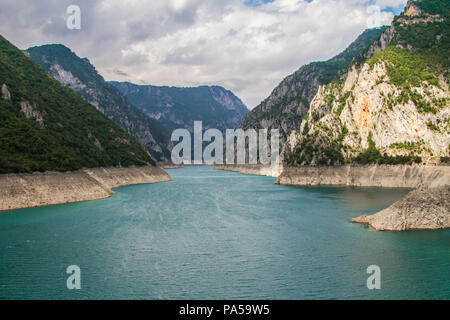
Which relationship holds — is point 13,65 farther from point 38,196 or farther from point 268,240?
point 268,240

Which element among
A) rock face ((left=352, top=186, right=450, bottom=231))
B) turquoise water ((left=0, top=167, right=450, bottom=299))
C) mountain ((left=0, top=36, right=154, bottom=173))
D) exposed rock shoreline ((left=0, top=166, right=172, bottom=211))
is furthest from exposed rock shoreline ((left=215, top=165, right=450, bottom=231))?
mountain ((left=0, top=36, right=154, bottom=173))

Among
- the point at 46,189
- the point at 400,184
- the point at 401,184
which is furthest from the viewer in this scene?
the point at 400,184

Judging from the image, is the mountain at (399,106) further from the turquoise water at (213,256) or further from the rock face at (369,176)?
the turquoise water at (213,256)

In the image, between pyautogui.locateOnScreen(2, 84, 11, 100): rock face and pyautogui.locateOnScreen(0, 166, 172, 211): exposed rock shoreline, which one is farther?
pyautogui.locateOnScreen(2, 84, 11, 100): rock face

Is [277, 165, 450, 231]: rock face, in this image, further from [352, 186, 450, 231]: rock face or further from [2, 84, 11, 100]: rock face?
[2, 84, 11, 100]: rock face

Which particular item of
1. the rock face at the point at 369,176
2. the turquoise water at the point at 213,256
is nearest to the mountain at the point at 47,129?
the turquoise water at the point at 213,256

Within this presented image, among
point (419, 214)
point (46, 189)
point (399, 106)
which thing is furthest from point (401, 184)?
point (46, 189)

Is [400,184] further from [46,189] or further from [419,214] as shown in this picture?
[46,189]

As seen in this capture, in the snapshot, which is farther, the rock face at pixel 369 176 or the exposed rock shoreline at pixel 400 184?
the rock face at pixel 369 176
